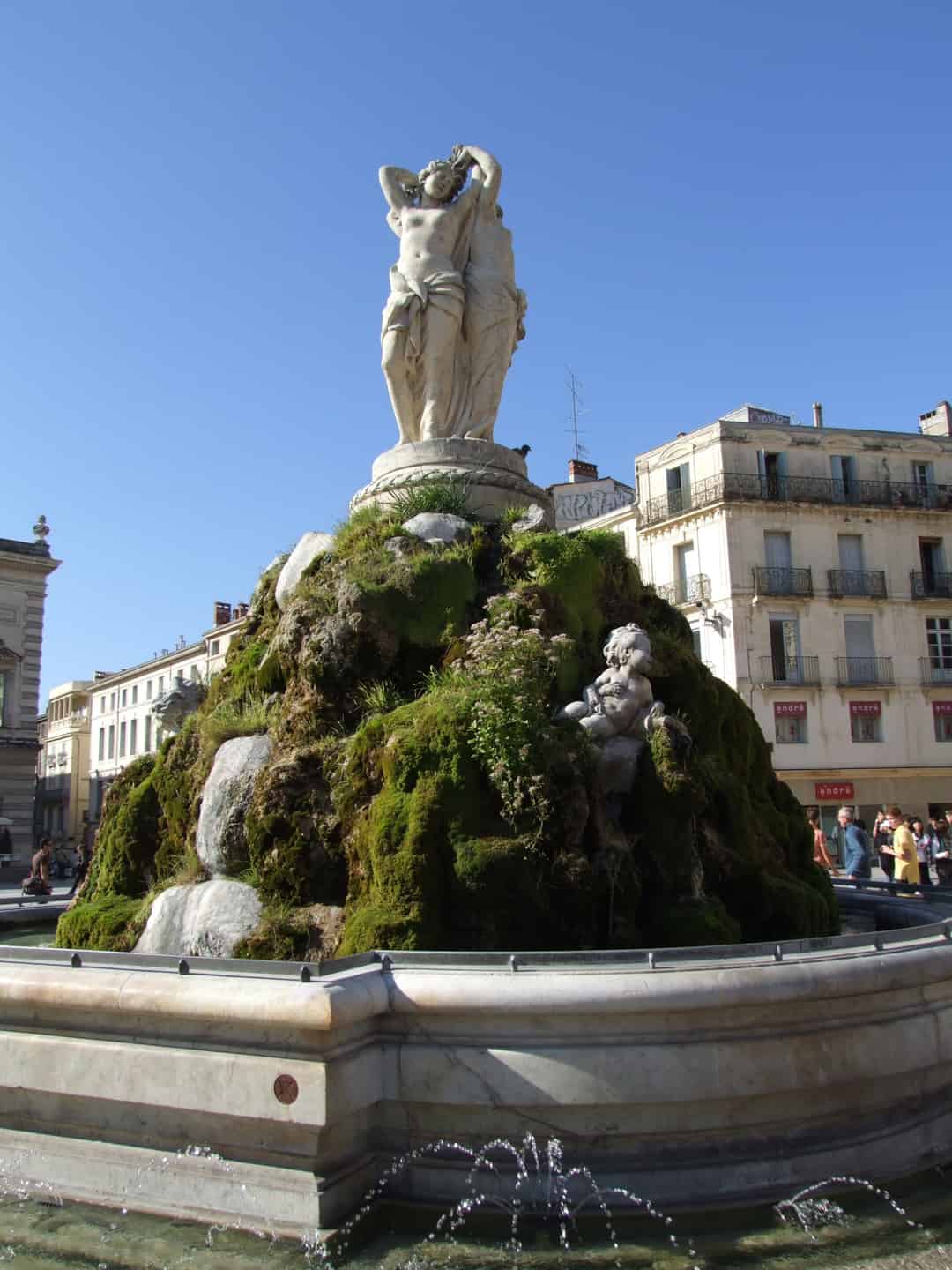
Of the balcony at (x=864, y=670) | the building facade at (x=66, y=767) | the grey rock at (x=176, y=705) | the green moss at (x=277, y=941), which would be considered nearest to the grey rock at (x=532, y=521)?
the grey rock at (x=176, y=705)

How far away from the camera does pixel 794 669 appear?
119ft

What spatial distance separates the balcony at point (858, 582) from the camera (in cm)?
3725

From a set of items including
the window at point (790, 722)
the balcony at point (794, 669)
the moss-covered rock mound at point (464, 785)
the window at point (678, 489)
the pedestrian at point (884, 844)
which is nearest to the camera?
the moss-covered rock mound at point (464, 785)

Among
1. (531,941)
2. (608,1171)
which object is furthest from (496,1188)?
(531,941)

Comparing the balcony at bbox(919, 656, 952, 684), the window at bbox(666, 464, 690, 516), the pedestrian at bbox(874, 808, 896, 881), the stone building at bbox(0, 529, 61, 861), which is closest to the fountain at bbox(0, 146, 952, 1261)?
the pedestrian at bbox(874, 808, 896, 881)

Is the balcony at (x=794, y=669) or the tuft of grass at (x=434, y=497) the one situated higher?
the balcony at (x=794, y=669)

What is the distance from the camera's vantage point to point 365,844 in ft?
24.1

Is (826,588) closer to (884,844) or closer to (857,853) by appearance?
(884,844)

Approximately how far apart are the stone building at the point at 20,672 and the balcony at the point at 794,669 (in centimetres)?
2727

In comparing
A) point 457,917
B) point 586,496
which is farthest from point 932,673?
point 457,917

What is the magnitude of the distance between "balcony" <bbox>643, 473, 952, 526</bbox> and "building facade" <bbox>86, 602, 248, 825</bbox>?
25.9 metres

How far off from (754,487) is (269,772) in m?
32.0

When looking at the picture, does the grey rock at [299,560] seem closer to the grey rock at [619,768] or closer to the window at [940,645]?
the grey rock at [619,768]

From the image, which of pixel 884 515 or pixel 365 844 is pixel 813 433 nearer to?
pixel 884 515
